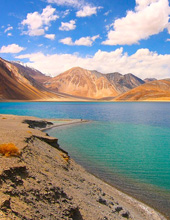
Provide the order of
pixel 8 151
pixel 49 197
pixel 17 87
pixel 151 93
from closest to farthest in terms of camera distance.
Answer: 1. pixel 49 197
2. pixel 8 151
3. pixel 17 87
4. pixel 151 93

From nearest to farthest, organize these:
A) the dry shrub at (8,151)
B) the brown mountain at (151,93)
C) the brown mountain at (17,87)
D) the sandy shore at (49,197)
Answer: the sandy shore at (49,197) < the dry shrub at (8,151) < the brown mountain at (17,87) < the brown mountain at (151,93)

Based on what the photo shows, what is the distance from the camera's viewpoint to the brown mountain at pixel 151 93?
161750 millimetres

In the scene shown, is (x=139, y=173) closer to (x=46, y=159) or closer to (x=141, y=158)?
(x=141, y=158)

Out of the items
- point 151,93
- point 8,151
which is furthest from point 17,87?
point 8,151

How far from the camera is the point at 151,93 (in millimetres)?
169375

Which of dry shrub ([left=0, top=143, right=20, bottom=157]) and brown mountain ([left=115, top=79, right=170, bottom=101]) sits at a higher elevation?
brown mountain ([left=115, top=79, right=170, bottom=101])

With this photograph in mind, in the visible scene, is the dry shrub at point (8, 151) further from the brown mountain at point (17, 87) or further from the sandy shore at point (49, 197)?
the brown mountain at point (17, 87)

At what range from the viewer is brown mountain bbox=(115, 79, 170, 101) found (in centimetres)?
16175

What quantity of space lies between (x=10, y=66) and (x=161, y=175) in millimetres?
191927

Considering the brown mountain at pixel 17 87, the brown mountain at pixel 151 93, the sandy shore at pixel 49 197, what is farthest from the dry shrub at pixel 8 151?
the brown mountain at pixel 151 93

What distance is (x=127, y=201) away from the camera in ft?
31.0

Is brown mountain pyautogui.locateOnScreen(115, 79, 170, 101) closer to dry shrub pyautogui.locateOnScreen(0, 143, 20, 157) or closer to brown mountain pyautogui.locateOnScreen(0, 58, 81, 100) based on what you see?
brown mountain pyautogui.locateOnScreen(0, 58, 81, 100)

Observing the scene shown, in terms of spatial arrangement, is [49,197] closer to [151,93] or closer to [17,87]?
[17,87]

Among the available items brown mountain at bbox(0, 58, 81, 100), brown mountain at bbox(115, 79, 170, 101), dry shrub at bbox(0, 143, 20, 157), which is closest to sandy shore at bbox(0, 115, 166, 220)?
dry shrub at bbox(0, 143, 20, 157)
